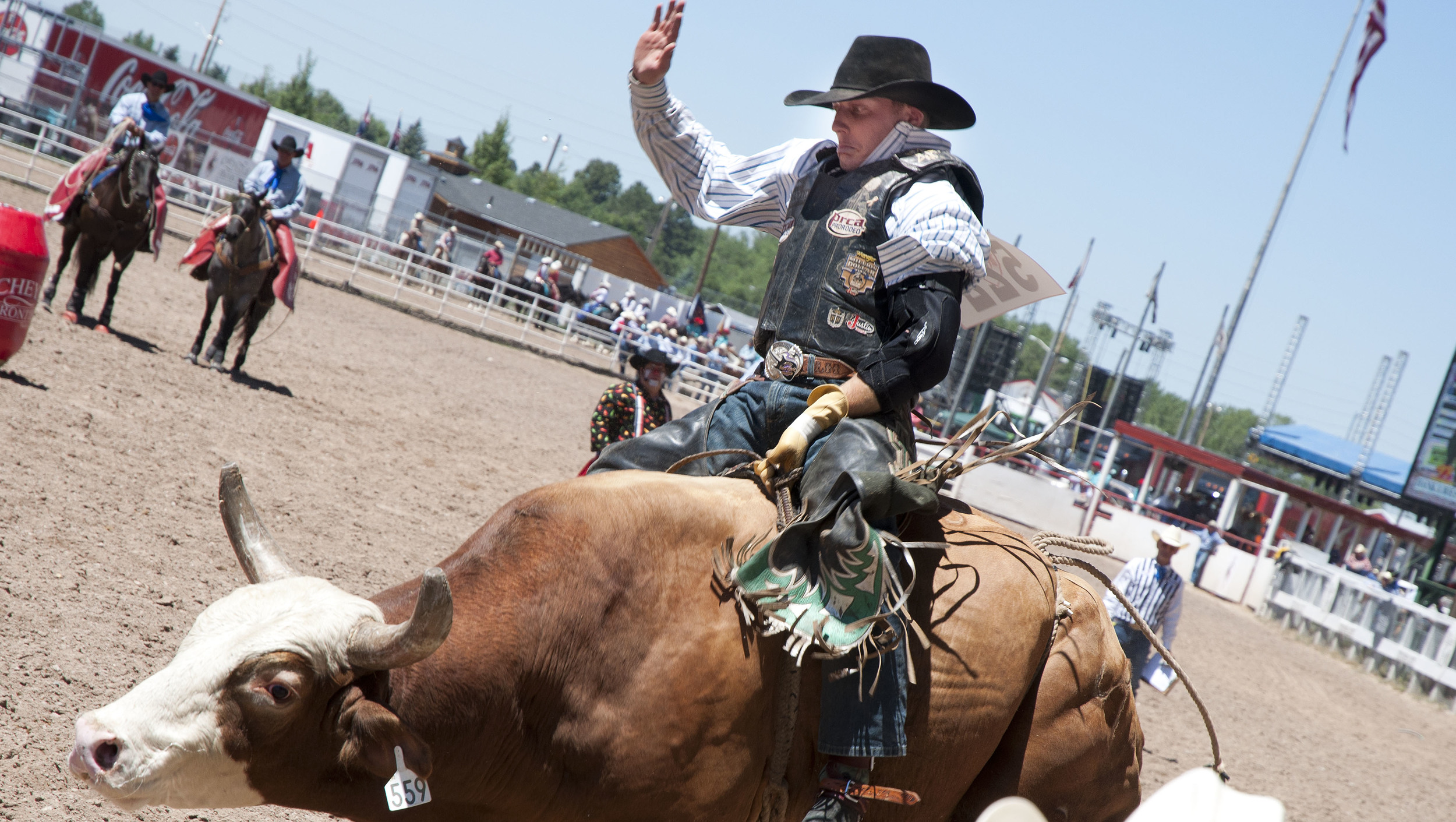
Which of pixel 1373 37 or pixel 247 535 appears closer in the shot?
pixel 247 535

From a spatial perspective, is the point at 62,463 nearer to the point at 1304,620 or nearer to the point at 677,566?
the point at 677,566

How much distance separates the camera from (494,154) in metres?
77.6

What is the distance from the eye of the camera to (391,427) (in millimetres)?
10805

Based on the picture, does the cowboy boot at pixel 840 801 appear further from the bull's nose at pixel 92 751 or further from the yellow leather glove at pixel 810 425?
the bull's nose at pixel 92 751

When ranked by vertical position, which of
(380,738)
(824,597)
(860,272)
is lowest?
(380,738)

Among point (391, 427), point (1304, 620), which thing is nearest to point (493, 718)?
point (391, 427)

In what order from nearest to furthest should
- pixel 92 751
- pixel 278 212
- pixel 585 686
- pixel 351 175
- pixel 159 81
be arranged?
pixel 92 751, pixel 585 686, pixel 278 212, pixel 159 81, pixel 351 175

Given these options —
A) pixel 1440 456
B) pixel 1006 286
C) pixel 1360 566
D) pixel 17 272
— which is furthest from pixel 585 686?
pixel 1360 566

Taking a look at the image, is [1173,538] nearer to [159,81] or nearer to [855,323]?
[855,323]

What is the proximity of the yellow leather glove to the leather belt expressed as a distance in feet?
0.40

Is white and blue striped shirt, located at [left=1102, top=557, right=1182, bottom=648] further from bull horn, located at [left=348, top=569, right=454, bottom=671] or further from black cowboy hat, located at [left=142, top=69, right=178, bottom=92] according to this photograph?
black cowboy hat, located at [left=142, top=69, right=178, bottom=92]

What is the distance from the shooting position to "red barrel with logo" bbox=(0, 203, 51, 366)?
277 inches

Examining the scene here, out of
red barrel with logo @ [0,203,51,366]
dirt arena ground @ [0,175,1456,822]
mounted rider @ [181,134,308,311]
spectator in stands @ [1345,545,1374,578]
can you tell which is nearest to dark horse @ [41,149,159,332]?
dirt arena ground @ [0,175,1456,822]

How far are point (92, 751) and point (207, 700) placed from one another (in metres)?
0.20
